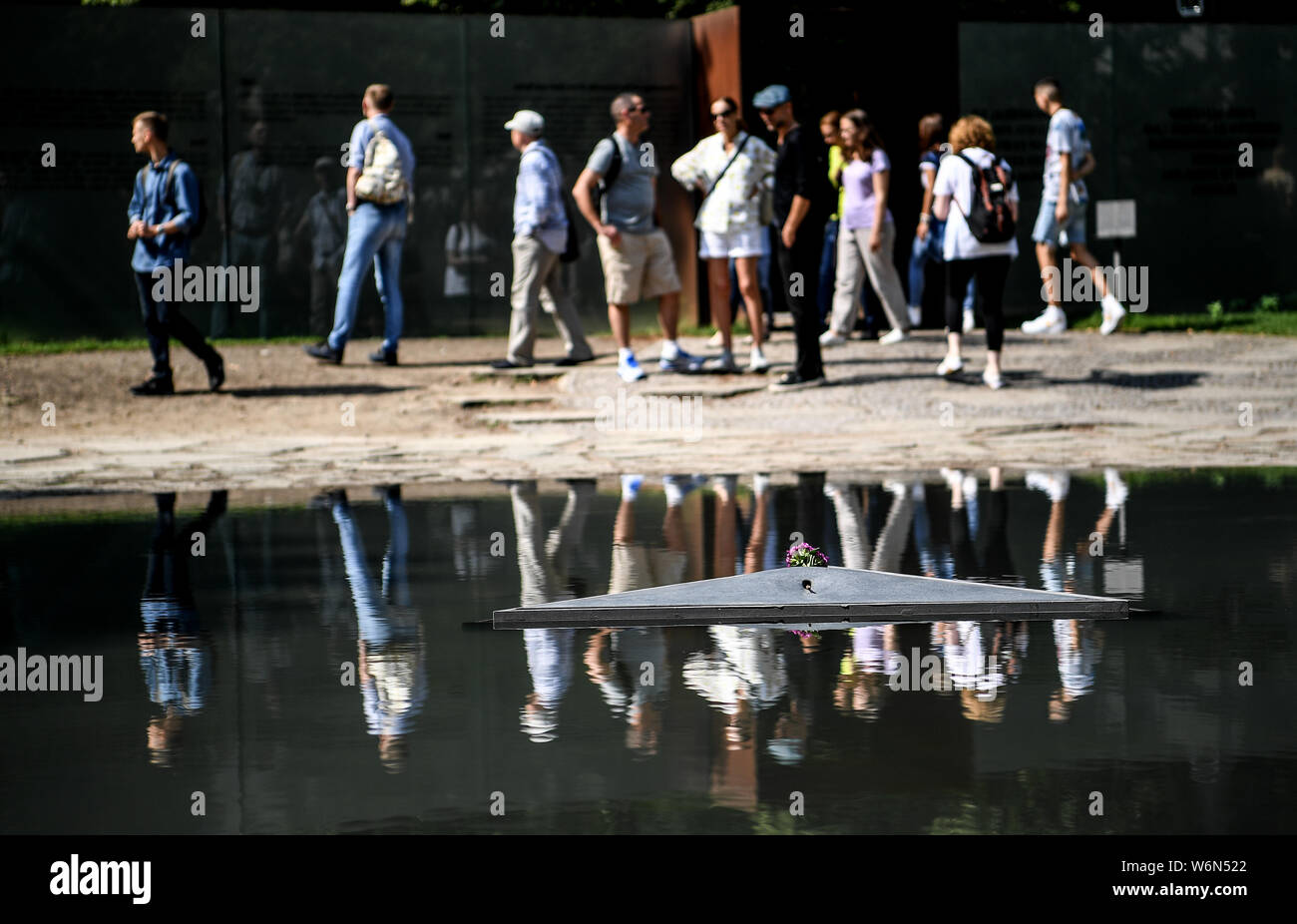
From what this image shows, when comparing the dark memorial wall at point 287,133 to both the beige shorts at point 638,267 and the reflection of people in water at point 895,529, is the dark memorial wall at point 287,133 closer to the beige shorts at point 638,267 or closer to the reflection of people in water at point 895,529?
the beige shorts at point 638,267

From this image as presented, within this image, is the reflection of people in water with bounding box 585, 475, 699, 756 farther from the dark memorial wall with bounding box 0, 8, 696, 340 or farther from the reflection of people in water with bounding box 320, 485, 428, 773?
the dark memorial wall with bounding box 0, 8, 696, 340

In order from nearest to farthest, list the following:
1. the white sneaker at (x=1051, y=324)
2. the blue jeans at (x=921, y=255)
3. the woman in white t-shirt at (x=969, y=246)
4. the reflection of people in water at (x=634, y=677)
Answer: the reflection of people in water at (x=634, y=677) → the woman in white t-shirt at (x=969, y=246) → the white sneaker at (x=1051, y=324) → the blue jeans at (x=921, y=255)

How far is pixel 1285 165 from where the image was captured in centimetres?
2238

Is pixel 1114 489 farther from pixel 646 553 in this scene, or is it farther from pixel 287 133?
pixel 287 133

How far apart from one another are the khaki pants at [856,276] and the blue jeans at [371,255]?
3571mm

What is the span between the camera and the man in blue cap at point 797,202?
45.6 ft

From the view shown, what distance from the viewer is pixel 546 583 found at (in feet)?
25.2

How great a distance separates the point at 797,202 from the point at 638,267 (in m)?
1.73

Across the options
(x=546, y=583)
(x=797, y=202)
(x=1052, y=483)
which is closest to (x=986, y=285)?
(x=797, y=202)

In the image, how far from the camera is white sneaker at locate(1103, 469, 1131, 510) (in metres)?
9.84

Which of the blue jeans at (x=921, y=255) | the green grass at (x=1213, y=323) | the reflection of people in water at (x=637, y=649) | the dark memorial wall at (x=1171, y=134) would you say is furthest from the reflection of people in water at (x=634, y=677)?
the dark memorial wall at (x=1171, y=134)

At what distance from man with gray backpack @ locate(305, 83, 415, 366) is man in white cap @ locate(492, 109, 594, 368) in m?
0.96

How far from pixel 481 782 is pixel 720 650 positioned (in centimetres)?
175
